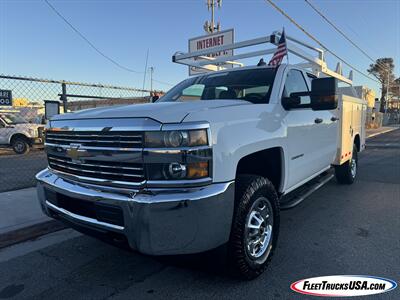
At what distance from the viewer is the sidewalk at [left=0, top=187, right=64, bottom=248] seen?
3.87 meters

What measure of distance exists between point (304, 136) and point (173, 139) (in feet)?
6.87

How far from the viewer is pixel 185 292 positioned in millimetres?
2641

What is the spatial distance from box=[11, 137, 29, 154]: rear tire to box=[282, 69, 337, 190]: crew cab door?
11.9m

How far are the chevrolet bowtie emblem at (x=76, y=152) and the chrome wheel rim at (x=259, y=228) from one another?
4.67 feet

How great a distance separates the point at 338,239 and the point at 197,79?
105 inches

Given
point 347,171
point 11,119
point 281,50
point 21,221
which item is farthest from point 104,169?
point 11,119

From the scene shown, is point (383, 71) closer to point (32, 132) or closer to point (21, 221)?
point (32, 132)

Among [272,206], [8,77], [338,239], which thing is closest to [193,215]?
[272,206]

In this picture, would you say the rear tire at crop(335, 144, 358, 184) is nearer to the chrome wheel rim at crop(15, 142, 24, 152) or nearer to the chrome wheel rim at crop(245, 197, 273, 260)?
the chrome wheel rim at crop(245, 197, 273, 260)

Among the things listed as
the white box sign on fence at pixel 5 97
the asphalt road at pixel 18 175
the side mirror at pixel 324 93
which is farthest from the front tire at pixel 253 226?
the white box sign on fence at pixel 5 97

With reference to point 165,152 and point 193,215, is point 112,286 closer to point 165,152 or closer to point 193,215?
point 193,215

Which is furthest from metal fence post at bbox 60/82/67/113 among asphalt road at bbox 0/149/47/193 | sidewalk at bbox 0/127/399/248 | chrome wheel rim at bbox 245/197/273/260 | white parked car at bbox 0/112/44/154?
white parked car at bbox 0/112/44/154

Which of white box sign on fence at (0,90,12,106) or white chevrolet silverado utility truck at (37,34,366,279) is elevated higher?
white box sign on fence at (0,90,12,106)

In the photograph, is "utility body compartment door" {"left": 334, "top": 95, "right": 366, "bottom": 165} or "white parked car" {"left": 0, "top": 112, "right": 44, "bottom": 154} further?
"white parked car" {"left": 0, "top": 112, "right": 44, "bottom": 154}
